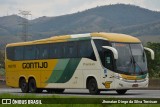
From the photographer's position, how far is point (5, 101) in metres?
13.5

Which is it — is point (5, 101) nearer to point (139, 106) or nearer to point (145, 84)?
point (139, 106)

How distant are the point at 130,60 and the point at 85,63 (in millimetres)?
2514

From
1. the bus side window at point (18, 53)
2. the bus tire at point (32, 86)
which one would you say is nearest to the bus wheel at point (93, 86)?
the bus tire at point (32, 86)

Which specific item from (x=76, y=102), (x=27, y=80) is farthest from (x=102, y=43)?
(x=76, y=102)

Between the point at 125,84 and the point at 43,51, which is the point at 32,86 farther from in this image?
the point at 125,84

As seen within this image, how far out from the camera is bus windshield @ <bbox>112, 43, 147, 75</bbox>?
2530cm

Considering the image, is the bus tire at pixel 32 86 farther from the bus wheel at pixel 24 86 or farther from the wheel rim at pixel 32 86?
the bus wheel at pixel 24 86

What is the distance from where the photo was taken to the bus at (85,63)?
2536 cm

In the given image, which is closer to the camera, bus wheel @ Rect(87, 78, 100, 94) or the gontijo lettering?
bus wheel @ Rect(87, 78, 100, 94)

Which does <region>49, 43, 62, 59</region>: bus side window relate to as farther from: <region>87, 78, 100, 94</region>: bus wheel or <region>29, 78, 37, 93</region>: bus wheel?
<region>87, 78, 100, 94</region>: bus wheel

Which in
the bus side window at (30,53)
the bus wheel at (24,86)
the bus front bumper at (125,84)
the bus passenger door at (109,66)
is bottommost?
the bus wheel at (24,86)

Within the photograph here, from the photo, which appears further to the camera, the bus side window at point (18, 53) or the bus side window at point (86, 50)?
the bus side window at point (18, 53)

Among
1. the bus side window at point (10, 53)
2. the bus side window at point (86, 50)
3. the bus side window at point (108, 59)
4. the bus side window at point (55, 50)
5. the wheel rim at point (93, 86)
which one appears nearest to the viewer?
the bus side window at point (108, 59)

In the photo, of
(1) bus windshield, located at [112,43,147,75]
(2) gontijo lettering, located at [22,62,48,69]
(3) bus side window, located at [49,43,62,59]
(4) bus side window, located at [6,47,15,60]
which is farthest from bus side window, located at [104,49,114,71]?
(4) bus side window, located at [6,47,15,60]
